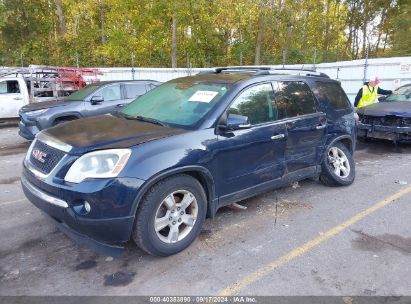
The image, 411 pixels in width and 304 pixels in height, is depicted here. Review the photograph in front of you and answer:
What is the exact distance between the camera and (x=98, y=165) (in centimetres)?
301

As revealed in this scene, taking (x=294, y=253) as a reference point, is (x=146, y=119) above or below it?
above

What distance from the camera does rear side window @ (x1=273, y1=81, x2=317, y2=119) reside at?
4.33m

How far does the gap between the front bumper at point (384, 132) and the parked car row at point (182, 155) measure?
288cm

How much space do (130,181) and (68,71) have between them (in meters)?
11.9

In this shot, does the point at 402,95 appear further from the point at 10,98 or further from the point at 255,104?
the point at 10,98

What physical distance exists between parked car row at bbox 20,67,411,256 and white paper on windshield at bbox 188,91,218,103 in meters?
0.01

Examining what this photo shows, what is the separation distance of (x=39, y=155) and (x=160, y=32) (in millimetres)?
23718

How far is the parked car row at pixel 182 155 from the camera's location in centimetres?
299

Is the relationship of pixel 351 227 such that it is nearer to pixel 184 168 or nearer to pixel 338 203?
pixel 338 203

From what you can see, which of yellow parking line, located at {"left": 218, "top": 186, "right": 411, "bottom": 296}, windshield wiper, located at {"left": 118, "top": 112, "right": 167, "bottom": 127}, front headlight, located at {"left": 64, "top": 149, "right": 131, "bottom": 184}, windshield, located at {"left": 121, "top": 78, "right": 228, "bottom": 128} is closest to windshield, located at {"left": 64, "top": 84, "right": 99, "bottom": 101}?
windshield, located at {"left": 121, "top": 78, "right": 228, "bottom": 128}

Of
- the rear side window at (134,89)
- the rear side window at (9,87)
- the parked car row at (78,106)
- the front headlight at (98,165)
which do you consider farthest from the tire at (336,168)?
the rear side window at (9,87)

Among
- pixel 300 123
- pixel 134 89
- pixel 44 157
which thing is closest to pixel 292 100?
pixel 300 123

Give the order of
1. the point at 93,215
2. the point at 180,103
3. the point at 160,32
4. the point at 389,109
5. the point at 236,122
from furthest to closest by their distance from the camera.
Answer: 1. the point at 160,32
2. the point at 389,109
3. the point at 180,103
4. the point at 236,122
5. the point at 93,215

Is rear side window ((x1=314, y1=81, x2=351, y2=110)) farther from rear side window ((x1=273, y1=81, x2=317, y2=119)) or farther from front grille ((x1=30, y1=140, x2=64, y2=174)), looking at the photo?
front grille ((x1=30, y1=140, x2=64, y2=174))
